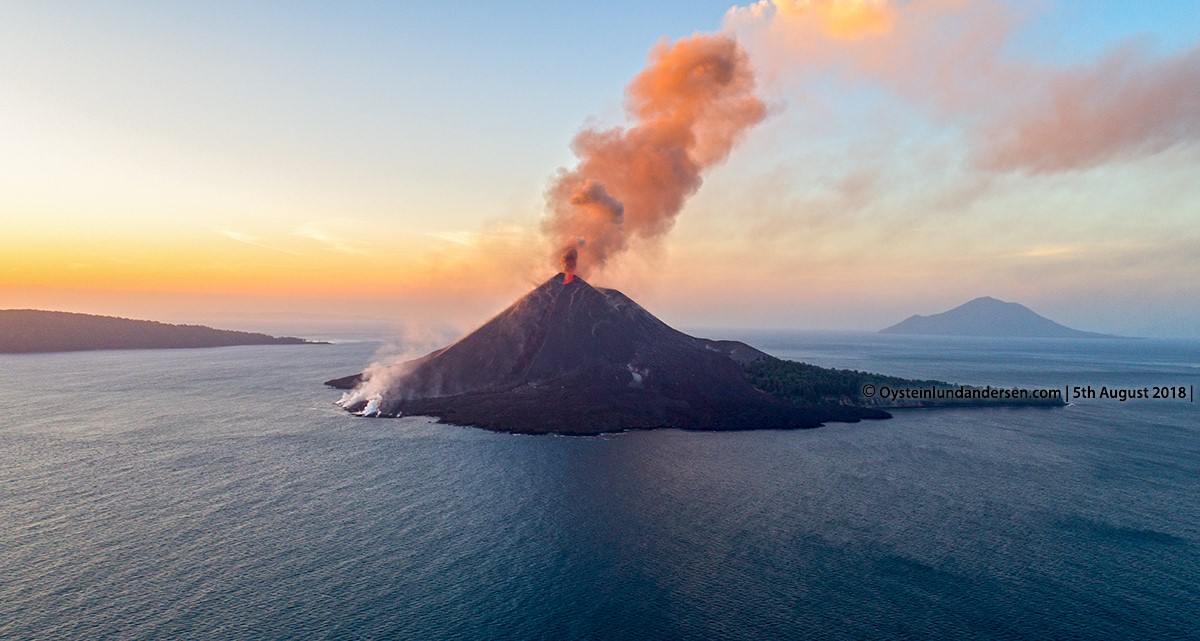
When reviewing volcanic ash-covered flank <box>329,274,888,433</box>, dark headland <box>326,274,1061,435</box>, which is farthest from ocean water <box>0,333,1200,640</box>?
dark headland <box>326,274,1061,435</box>

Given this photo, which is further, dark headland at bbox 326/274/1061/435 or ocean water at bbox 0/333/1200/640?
dark headland at bbox 326/274/1061/435

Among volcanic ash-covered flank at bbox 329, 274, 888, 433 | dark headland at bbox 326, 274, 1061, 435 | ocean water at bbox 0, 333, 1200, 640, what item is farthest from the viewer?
dark headland at bbox 326, 274, 1061, 435

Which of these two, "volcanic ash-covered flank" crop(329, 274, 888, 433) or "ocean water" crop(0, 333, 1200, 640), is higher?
"volcanic ash-covered flank" crop(329, 274, 888, 433)

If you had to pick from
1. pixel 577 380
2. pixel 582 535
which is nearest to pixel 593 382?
pixel 577 380

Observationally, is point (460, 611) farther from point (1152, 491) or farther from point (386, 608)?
point (1152, 491)

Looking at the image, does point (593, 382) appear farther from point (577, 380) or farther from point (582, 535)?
point (582, 535)

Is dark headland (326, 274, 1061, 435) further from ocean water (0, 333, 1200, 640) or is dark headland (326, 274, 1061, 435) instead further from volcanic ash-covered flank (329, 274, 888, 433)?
ocean water (0, 333, 1200, 640)

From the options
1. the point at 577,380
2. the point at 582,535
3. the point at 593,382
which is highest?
the point at 577,380
